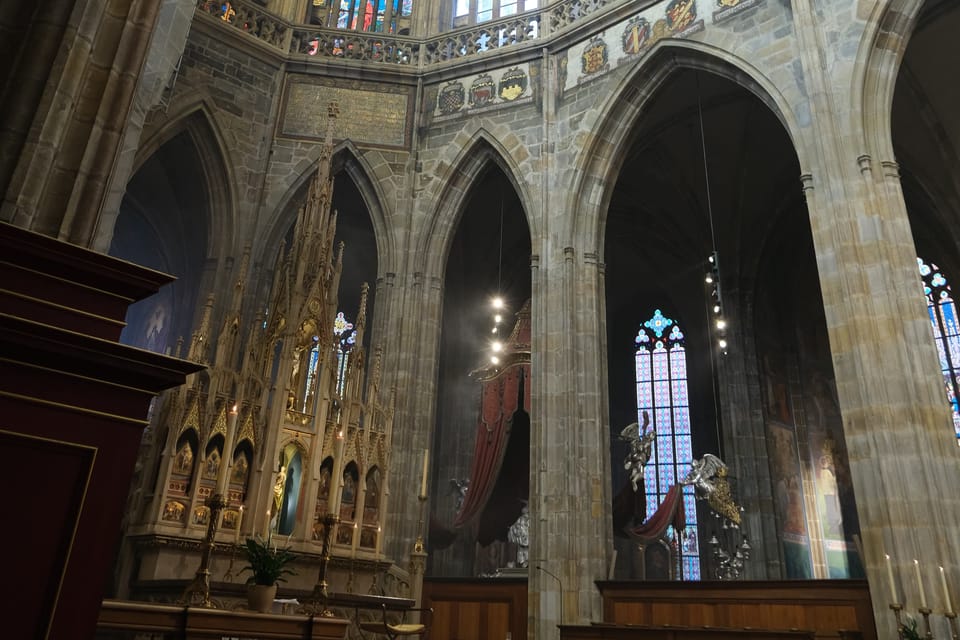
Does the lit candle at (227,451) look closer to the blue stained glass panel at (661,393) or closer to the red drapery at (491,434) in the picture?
the red drapery at (491,434)

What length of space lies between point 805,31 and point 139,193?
42.7 ft

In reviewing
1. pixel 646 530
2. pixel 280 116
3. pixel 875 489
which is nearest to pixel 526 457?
pixel 646 530

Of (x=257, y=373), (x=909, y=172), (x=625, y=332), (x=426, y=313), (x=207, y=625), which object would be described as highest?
(x=909, y=172)

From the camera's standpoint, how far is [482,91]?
1360cm

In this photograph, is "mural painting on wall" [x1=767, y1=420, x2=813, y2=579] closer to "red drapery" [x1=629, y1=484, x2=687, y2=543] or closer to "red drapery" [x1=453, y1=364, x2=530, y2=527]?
"red drapery" [x1=629, y1=484, x2=687, y2=543]

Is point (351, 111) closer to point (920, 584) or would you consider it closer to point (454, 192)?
point (454, 192)

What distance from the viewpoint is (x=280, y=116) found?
13.7 meters

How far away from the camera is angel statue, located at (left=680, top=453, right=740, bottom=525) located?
1202 centimetres

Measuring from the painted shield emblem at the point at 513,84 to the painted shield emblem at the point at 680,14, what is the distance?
9.36 ft

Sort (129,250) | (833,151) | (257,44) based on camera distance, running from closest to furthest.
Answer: (833,151), (257,44), (129,250)

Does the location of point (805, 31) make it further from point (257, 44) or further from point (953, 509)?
point (257, 44)

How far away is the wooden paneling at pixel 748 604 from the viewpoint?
770 cm

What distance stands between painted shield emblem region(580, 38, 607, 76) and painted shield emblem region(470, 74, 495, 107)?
1.85 m

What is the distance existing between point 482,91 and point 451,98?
0.65 metres
